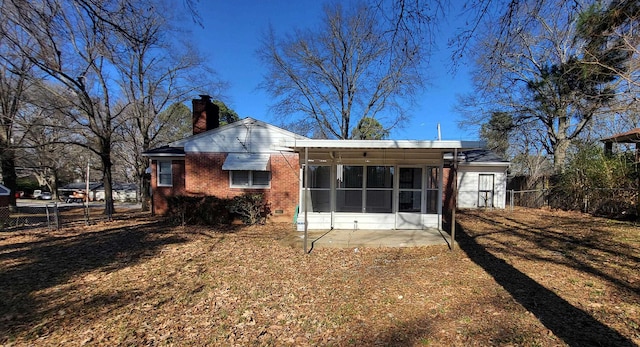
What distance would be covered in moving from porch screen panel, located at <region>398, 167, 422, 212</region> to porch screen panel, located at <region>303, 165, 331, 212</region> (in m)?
2.30

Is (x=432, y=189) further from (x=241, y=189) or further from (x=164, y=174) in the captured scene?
(x=164, y=174)

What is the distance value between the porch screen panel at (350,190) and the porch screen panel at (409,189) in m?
1.27

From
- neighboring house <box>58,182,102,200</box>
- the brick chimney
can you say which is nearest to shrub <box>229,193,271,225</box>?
the brick chimney

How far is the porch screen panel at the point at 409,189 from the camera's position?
31.7 ft

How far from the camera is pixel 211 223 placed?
11.8 meters

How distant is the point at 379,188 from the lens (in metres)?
9.85

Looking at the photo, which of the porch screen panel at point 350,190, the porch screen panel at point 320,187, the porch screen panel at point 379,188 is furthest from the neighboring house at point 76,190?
the porch screen panel at point 379,188

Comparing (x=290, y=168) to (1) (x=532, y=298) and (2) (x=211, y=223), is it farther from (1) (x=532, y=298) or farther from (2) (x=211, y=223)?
(1) (x=532, y=298)

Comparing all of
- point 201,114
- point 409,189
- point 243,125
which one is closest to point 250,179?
point 243,125

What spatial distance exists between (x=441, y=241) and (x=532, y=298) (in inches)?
143

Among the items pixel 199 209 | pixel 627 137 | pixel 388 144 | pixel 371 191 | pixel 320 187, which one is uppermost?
pixel 627 137

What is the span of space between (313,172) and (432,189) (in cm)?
384

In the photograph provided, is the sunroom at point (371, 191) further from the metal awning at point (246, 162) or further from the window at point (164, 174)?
the window at point (164, 174)

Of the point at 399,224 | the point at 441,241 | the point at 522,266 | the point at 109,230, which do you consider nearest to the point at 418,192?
the point at 399,224
